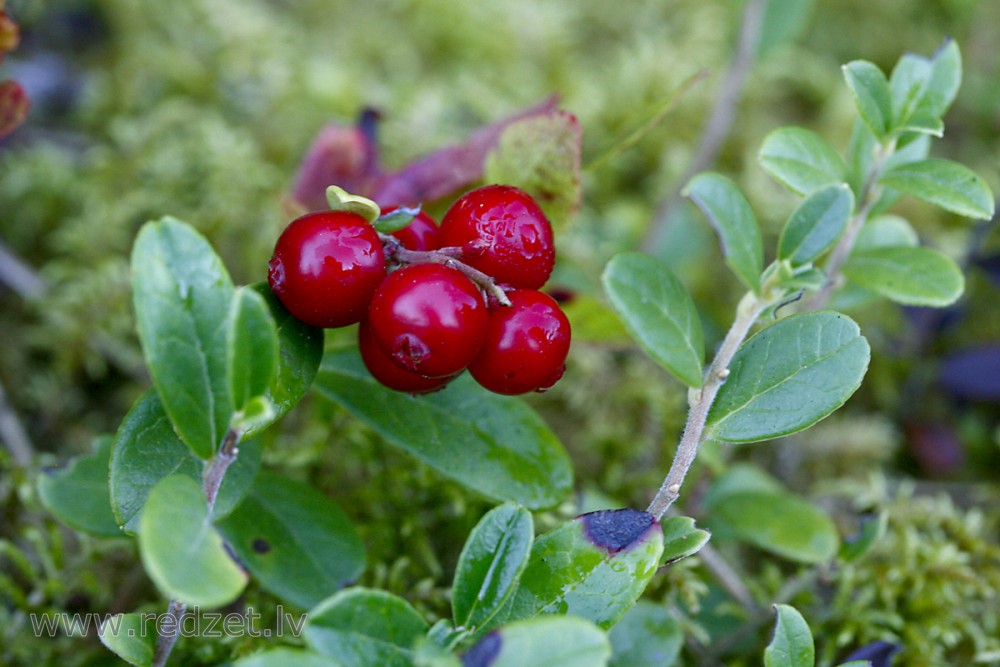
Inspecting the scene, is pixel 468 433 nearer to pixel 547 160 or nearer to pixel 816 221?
pixel 547 160

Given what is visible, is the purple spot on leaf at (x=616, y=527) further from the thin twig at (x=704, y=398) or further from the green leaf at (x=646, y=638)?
the green leaf at (x=646, y=638)

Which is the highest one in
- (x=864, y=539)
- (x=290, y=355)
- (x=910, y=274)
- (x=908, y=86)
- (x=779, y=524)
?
(x=908, y=86)

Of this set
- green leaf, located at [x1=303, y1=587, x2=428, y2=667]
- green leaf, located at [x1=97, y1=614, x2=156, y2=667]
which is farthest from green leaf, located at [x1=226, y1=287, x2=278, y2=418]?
green leaf, located at [x1=97, y1=614, x2=156, y2=667]

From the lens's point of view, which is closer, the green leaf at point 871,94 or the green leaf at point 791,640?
the green leaf at point 791,640

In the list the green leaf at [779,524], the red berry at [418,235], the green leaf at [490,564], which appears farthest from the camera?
the green leaf at [779,524]

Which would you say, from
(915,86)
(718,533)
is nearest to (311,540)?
(718,533)

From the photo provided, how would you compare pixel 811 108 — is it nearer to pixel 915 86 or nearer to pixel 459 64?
pixel 459 64

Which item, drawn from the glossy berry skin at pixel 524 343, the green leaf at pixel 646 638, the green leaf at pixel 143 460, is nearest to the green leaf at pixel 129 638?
the green leaf at pixel 143 460

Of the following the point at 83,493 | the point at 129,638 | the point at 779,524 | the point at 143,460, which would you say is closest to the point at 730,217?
Result: the point at 779,524
